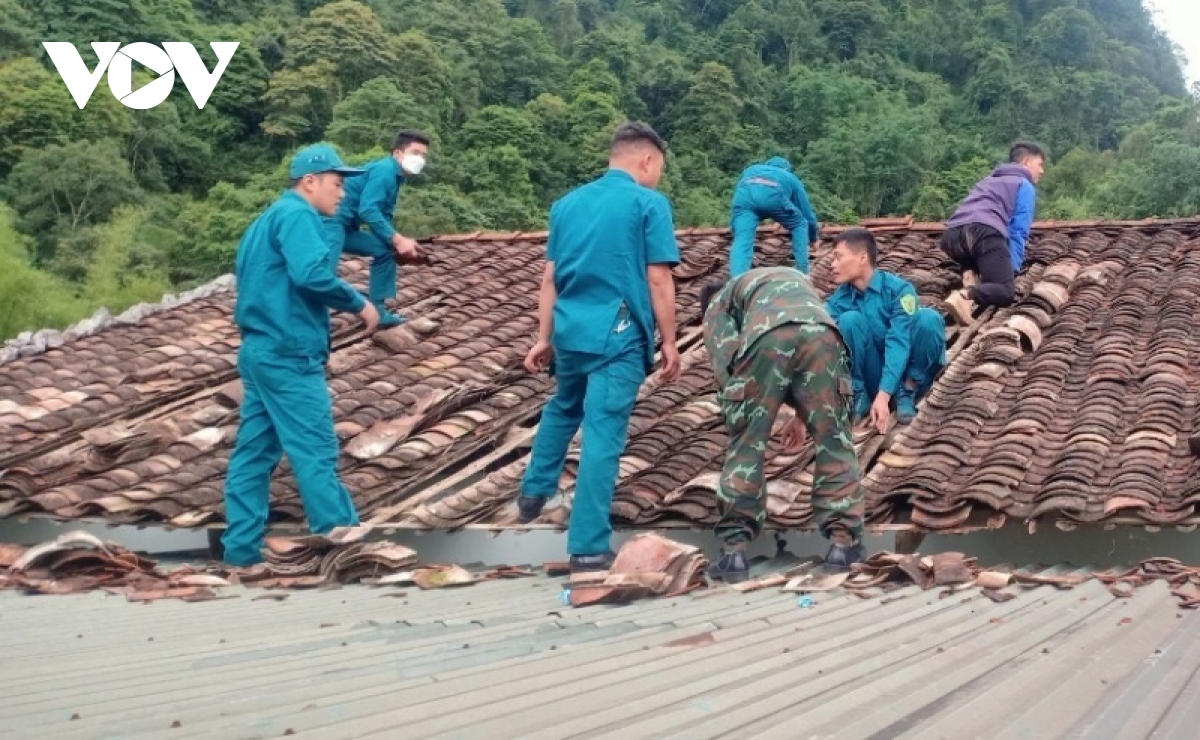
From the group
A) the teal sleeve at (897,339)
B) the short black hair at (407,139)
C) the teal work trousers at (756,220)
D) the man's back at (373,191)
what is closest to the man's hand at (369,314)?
the man's back at (373,191)

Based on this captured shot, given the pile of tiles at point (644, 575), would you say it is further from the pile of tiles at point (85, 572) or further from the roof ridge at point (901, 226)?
the roof ridge at point (901, 226)

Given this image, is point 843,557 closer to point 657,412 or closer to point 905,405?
point 905,405

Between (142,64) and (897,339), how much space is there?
159 ft

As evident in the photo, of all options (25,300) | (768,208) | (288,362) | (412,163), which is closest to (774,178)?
(768,208)

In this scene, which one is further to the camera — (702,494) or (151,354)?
(151,354)

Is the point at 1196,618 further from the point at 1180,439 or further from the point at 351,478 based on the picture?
the point at 351,478

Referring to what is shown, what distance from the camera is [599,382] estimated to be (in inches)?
190

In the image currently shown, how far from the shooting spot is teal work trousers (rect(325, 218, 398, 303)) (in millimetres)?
7918

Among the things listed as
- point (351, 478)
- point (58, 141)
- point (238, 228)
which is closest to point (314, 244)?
point (351, 478)

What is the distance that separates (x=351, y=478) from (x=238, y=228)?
28.8 meters

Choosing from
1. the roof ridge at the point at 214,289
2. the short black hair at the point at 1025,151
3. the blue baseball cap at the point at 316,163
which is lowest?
the roof ridge at the point at 214,289

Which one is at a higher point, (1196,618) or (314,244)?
(314,244)

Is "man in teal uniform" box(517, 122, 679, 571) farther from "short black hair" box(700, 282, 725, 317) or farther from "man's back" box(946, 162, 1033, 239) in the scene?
"man's back" box(946, 162, 1033, 239)

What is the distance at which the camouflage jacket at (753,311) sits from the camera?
4.71 metres
